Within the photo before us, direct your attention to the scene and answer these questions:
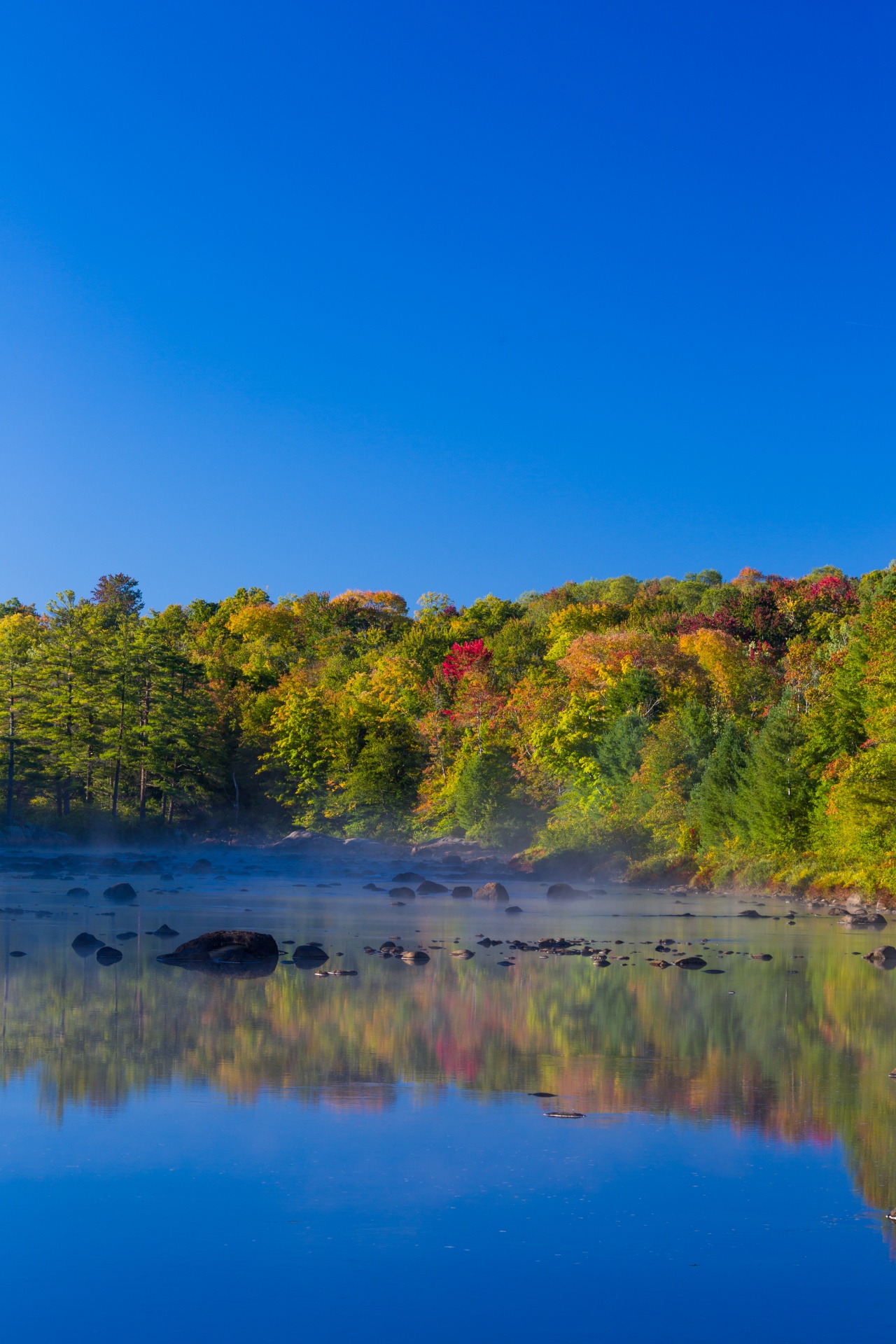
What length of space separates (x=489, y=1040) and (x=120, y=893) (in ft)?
75.4

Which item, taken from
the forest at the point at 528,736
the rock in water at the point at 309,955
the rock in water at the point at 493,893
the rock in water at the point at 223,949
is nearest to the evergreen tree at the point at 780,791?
the forest at the point at 528,736

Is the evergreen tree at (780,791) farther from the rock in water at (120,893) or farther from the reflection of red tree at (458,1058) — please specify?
the reflection of red tree at (458,1058)

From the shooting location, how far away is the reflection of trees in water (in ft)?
32.5

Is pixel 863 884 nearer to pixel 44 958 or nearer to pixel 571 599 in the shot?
pixel 44 958

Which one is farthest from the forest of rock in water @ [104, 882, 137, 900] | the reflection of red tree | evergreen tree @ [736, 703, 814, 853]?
the reflection of red tree

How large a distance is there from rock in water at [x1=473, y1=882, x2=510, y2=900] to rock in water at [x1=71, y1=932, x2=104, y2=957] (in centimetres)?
1891

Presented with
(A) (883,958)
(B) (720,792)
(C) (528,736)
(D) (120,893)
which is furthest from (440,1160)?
(C) (528,736)

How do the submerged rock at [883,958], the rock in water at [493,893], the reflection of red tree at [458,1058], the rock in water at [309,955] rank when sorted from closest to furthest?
the reflection of red tree at [458,1058] → the rock in water at [309,955] → the submerged rock at [883,958] → the rock in water at [493,893]

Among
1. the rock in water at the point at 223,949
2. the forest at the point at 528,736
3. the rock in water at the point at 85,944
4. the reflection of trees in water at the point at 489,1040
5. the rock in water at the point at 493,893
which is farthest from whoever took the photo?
the forest at the point at 528,736

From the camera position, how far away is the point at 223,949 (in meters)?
19.6

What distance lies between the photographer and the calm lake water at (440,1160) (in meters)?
5.74

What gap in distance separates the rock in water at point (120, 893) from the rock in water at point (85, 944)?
11.7 m

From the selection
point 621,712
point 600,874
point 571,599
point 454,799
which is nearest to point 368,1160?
point 600,874

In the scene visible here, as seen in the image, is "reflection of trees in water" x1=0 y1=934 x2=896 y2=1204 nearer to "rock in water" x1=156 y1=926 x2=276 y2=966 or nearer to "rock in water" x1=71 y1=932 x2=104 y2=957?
"rock in water" x1=156 y1=926 x2=276 y2=966
